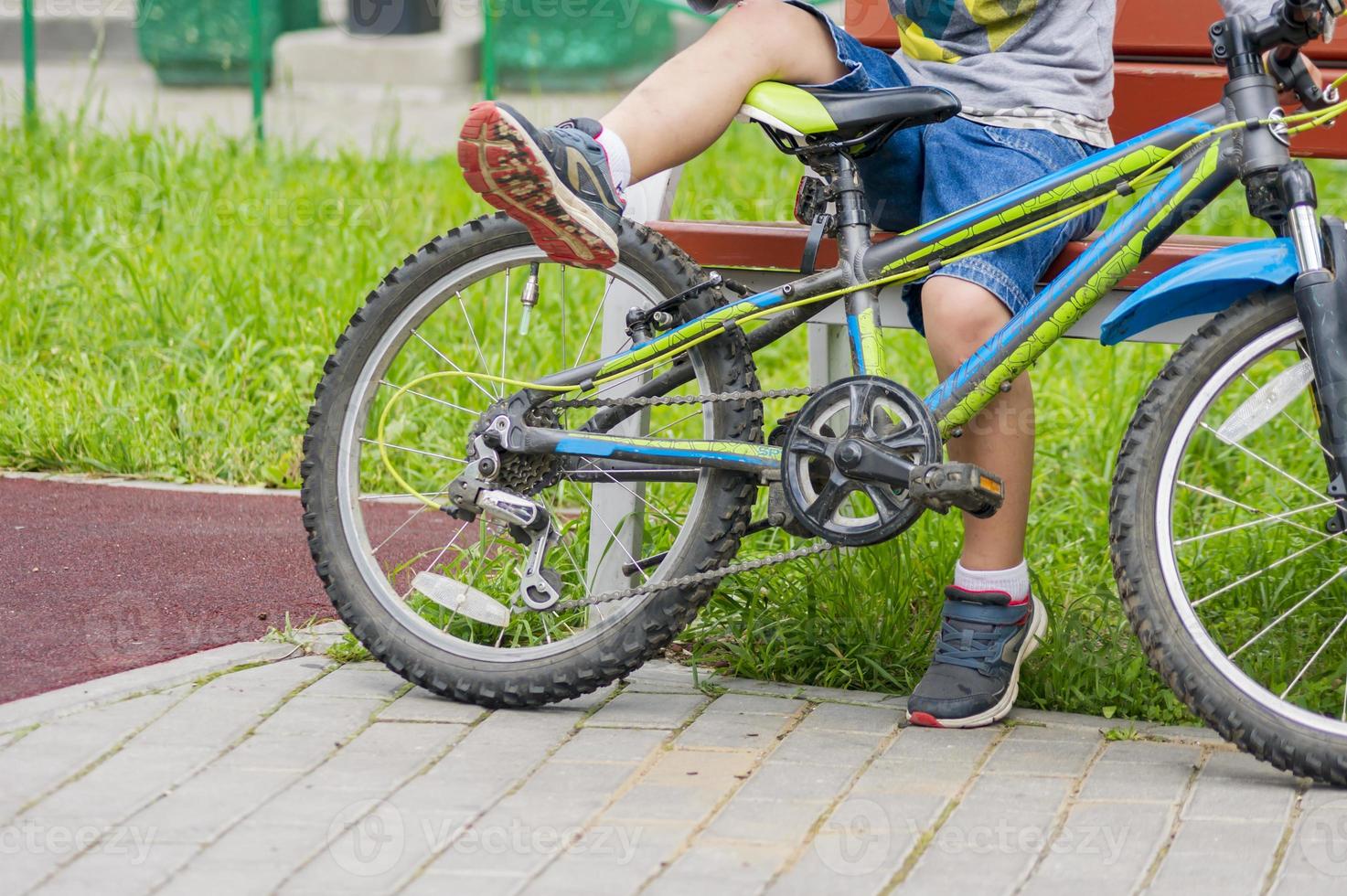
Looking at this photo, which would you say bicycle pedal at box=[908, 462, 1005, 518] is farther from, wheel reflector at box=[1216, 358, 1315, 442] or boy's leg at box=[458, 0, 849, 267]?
boy's leg at box=[458, 0, 849, 267]

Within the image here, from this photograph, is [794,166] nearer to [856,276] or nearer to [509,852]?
[856,276]

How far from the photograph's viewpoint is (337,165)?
6.50 metres

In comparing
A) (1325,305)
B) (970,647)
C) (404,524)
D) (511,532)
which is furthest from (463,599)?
(1325,305)

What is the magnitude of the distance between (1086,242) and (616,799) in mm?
1251

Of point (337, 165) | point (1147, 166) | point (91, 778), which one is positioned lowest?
point (91, 778)

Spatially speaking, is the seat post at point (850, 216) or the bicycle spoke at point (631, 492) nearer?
the seat post at point (850, 216)

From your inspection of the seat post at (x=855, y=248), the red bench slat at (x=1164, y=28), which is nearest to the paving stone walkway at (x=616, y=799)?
the seat post at (x=855, y=248)

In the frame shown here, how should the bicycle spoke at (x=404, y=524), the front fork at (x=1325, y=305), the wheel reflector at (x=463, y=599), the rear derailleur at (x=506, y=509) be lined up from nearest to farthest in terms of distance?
the front fork at (x=1325, y=305), the rear derailleur at (x=506, y=509), the wheel reflector at (x=463, y=599), the bicycle spoke at (x=404, y=524)

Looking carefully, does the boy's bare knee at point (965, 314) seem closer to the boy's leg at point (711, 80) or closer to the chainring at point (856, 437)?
the chainring at point (856, 437)

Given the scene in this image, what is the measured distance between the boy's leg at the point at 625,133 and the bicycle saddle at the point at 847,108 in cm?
5

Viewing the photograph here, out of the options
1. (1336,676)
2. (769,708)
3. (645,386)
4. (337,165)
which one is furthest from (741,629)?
(337,165)

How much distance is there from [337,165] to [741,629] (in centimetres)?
383

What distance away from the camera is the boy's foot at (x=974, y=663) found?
284 centimetres

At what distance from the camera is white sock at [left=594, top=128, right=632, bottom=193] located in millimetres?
2693
